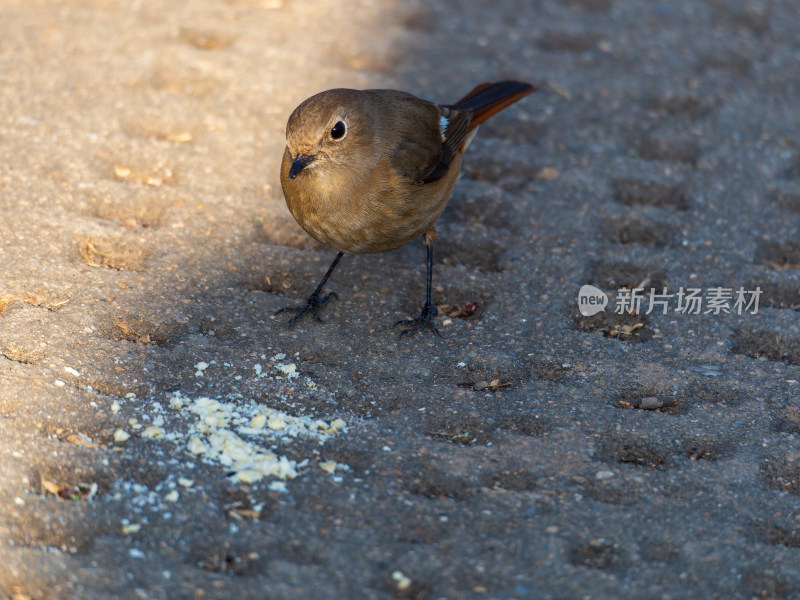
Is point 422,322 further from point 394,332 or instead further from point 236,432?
point 236,432

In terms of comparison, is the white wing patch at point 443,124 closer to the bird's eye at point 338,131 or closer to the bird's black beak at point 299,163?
the bird's eye at point 338,131

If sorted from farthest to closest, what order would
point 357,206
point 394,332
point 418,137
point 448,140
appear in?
point 448,140
point 418,137
point 394,332
point 357,206

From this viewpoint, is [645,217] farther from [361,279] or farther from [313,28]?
[313,28]

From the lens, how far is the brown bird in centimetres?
382

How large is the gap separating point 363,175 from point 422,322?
0.77 m

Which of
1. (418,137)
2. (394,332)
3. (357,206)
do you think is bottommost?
(394,332)

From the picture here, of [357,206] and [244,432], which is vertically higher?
[357,206]

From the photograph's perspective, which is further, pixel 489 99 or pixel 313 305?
pixel 489 99

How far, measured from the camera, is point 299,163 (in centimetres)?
377

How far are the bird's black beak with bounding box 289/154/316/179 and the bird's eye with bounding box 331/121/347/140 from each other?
0.14m

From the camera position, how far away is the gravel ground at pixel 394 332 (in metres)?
2.89

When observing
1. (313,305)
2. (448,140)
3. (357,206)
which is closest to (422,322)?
(313,305)

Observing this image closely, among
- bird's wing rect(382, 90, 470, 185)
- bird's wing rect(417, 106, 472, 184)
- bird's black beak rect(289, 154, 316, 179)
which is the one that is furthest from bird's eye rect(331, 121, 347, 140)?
bird's wing rect(417, 106, 472, 184)

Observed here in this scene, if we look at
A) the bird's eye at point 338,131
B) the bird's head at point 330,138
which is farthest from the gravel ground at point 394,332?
the bird's eye at point 338,131
